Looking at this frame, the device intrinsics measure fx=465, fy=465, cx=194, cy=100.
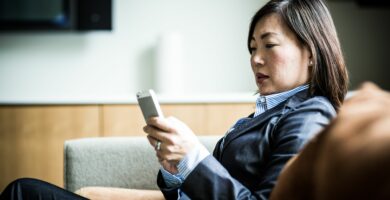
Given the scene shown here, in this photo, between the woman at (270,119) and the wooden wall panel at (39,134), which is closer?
the woman at (270,119)

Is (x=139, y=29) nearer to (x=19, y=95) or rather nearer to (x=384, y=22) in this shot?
(x=19, y=95)

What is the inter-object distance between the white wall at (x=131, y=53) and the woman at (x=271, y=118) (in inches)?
59.5

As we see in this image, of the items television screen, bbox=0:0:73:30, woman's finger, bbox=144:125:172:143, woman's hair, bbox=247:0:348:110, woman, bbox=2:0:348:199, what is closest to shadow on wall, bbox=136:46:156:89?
television screen, bbox=0:0:73:30

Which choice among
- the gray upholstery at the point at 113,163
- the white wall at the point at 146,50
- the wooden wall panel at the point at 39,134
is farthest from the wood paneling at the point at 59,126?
the gray upholstery at the point at 113,163

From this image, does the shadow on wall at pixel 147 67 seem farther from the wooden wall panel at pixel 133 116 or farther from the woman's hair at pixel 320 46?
the woman's hair at pixel 320 46

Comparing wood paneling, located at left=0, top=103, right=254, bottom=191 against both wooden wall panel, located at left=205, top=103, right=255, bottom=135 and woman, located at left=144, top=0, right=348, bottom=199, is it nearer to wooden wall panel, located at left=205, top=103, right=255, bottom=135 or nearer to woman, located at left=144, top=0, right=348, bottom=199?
wooden wall panel, located at left=205, top=103, right=255, bottom=135

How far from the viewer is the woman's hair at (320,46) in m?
1.13

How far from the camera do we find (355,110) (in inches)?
22.1

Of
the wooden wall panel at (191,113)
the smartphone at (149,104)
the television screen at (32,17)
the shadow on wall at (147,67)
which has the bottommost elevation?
the wooden wall panel at (191,113)

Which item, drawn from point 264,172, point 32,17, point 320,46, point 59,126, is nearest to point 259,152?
point 264,172

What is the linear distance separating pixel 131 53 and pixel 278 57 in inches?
67.5

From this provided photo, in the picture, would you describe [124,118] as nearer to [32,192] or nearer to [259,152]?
[32,192]

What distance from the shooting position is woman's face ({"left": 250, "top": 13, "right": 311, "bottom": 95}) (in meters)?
1.15

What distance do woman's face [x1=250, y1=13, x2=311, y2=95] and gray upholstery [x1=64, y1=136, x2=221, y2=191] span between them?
44 cm
